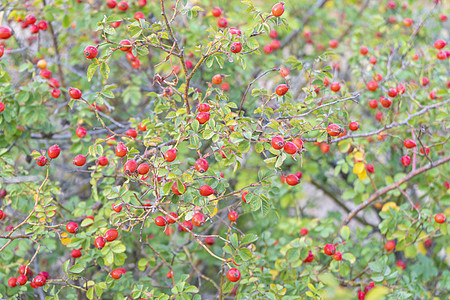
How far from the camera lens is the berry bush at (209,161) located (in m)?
1.62

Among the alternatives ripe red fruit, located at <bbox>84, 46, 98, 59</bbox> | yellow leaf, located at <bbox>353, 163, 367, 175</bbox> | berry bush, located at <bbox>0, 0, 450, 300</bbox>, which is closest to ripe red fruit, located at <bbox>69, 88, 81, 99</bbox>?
berry bush, located at <bbox>0, 0, 450, 300</bbox>

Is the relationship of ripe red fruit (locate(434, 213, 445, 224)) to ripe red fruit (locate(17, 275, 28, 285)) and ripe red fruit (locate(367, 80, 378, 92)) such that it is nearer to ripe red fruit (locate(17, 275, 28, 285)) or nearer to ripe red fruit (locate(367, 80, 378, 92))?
ripe red fruit (locate(367, 80, 378, 92))

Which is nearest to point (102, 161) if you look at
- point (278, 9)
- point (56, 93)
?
point (56, 93)

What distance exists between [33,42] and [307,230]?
107 inches

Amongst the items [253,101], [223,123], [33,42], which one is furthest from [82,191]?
[223,123]

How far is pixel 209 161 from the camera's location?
7.87 ft

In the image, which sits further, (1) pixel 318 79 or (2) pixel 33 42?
(2) pixel 33 42

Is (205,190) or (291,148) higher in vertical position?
(291,148)

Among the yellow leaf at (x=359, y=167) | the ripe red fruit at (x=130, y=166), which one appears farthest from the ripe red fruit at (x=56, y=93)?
the yellow leaf at (x=359, y=167)

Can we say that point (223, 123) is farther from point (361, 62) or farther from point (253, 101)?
point (361, 62)

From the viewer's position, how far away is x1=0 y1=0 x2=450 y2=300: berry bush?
162cm

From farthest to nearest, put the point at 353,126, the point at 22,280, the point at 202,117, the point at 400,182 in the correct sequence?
the point at 400,182, the point at 353,126, the point at 22,280, the point at 202,117

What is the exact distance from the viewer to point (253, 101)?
2502mm

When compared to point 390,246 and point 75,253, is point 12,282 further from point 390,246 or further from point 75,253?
point 390,246
